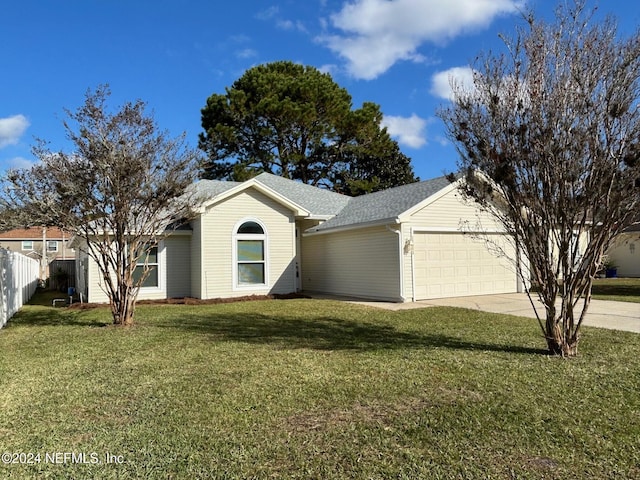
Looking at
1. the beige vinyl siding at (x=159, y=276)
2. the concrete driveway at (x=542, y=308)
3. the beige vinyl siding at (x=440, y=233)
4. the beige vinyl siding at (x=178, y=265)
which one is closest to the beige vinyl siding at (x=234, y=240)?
the beige vinyl siding at (x=178, y=265)

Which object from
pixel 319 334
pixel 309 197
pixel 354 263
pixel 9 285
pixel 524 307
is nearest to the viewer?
pixel 319 334

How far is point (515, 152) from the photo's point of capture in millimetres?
6512

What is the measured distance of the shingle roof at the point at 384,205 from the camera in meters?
15.0

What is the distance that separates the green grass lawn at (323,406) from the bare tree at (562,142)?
4.76 feet

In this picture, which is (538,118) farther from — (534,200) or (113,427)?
(113,427)

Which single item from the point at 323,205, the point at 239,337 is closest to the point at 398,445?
the point at 239,337

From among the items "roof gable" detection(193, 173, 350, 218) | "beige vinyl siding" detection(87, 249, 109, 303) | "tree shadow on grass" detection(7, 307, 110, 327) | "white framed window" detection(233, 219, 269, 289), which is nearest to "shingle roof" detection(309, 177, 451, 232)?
"roof gable" detection(193, 173, 350, 218)

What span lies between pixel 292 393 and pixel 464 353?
3.18 meters

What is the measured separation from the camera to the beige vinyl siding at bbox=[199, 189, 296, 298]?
1566cm

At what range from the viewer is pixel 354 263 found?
16188 mm

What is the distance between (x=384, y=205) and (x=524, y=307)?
6.12 meters

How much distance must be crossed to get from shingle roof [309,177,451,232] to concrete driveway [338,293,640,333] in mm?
2850

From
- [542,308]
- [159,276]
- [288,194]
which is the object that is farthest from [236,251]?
[542,308]

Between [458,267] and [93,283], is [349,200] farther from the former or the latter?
[93,283]
